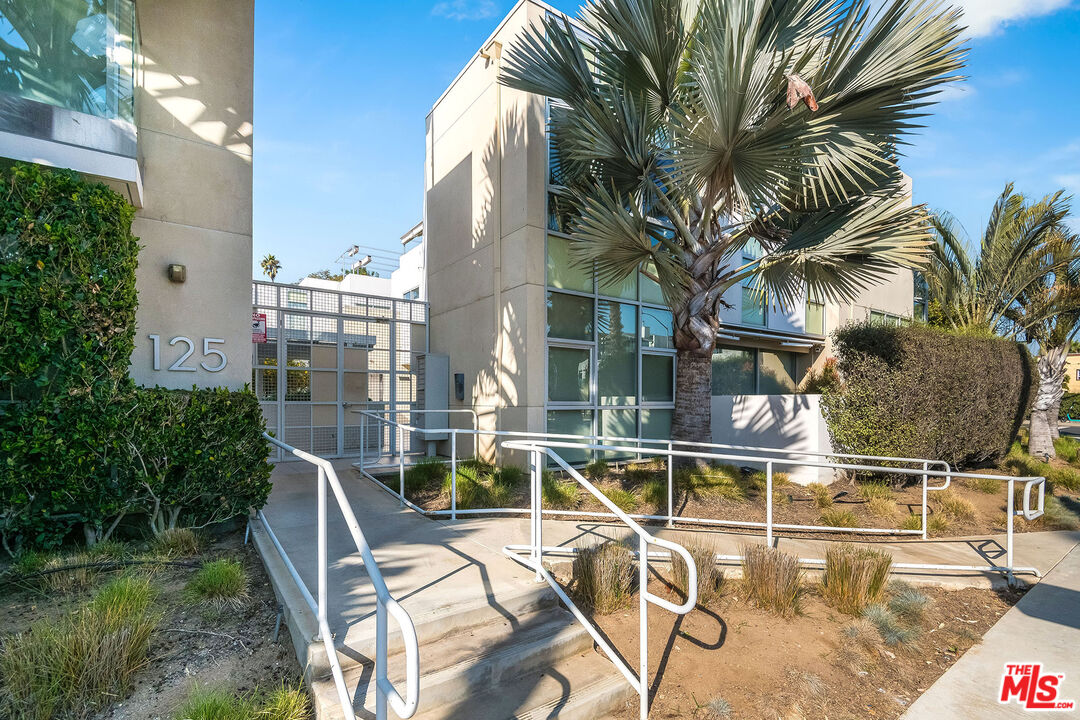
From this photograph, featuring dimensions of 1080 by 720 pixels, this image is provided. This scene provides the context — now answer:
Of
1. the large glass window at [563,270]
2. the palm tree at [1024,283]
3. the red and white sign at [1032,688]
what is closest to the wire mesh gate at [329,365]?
the large glass window at [563,270]

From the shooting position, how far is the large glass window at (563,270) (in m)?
8.37

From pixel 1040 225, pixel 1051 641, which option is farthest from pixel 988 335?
pixel 1051 641

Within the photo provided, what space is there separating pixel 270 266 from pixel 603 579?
42.8 meters

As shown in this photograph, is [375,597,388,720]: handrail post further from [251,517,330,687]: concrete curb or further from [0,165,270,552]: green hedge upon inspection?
[0,165,270,552]: green hedge

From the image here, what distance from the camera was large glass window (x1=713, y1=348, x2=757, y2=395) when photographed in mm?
11602

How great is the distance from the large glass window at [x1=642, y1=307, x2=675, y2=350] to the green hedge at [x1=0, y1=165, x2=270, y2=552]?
7.12m

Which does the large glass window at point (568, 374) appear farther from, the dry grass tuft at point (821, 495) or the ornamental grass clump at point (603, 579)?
the ornamental grass clump at point (603, 579)

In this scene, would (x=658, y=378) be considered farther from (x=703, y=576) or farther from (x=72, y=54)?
(x=72, y=54)

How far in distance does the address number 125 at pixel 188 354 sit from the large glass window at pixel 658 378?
682cm

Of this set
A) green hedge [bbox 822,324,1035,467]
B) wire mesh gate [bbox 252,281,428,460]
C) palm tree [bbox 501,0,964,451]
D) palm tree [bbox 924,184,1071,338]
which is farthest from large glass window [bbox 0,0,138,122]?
palm tree [bbox 924,184,1071,338]

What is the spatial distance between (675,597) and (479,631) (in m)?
1.58

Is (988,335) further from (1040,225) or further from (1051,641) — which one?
(1051,641)

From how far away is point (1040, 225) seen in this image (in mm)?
10266

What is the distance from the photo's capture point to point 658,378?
9805 millimetres
